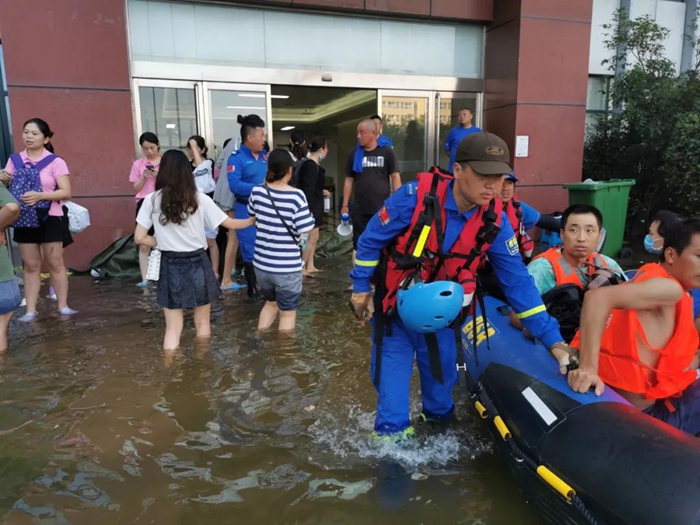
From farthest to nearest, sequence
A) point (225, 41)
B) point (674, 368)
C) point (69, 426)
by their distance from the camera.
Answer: point (225, 41), point (69, 426), point (674, 368)

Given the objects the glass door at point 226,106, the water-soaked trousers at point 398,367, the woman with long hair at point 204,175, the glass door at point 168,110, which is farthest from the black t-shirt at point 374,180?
the water-soaked trousers at point 398,367

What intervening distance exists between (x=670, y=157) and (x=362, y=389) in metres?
7.34

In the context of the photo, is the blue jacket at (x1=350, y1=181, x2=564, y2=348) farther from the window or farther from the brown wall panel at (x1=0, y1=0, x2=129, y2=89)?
the window

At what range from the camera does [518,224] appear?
13.0ft

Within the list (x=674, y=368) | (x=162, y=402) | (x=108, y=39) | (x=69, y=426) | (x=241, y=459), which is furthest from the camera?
(x=108, y=39)

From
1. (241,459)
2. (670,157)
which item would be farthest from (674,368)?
(670,157)

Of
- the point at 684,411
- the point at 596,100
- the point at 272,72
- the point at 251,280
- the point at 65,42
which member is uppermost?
the point at 65,42

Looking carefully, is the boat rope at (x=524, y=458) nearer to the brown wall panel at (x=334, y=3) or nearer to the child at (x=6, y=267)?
the child at (x=6, y=267)

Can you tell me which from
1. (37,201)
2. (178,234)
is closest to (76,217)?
(37,201)

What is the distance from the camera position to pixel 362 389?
3.87 meters

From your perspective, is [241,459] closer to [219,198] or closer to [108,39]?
[219,198]

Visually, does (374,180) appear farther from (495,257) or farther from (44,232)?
(495,257)

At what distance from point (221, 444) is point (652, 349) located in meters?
2.34

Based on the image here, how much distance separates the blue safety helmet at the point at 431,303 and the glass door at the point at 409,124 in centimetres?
768
